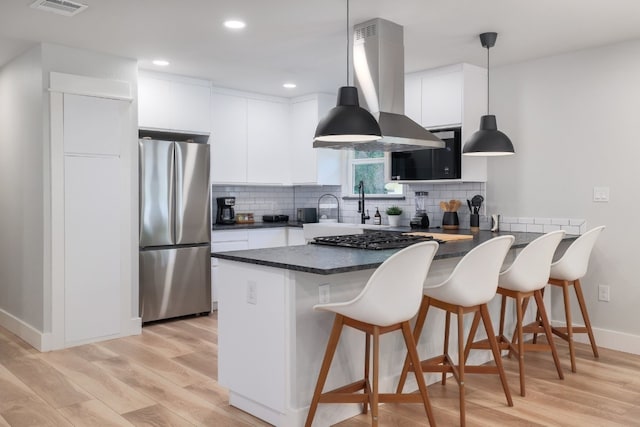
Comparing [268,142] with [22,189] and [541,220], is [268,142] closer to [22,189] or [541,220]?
[22,189]

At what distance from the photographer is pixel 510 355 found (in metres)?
3.95

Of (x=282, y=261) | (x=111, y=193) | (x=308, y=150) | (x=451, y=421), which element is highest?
(x=308, y=150)

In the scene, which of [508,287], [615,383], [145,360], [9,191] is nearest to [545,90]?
[508,287]

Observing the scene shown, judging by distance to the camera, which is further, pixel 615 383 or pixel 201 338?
pixel 201 338

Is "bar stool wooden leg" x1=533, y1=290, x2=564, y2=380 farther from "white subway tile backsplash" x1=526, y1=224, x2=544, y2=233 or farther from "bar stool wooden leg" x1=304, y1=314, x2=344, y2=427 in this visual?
"bar stool wooden leg" x1=304, y1=314, x2=344, y2=427

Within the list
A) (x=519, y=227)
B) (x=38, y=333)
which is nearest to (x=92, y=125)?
(x=38, y=333)

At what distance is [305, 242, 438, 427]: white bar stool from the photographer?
2348 millimetres

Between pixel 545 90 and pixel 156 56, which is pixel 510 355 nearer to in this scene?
pixel 545 90

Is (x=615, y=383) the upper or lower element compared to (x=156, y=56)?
lower

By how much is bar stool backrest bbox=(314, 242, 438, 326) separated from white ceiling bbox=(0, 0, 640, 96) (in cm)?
168

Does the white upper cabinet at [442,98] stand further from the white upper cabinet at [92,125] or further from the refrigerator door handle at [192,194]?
the white upper cabinet at [92,125]

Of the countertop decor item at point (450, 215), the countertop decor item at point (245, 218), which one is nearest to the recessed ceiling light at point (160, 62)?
the countertop decor item at point (245, 218)

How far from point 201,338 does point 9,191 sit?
2.22 m

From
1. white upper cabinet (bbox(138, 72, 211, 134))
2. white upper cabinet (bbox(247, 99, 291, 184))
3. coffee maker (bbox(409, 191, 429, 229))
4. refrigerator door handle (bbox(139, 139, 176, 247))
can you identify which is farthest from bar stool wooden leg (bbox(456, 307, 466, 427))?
white upper cabinet (bbox(247, 99, 291, 184))
